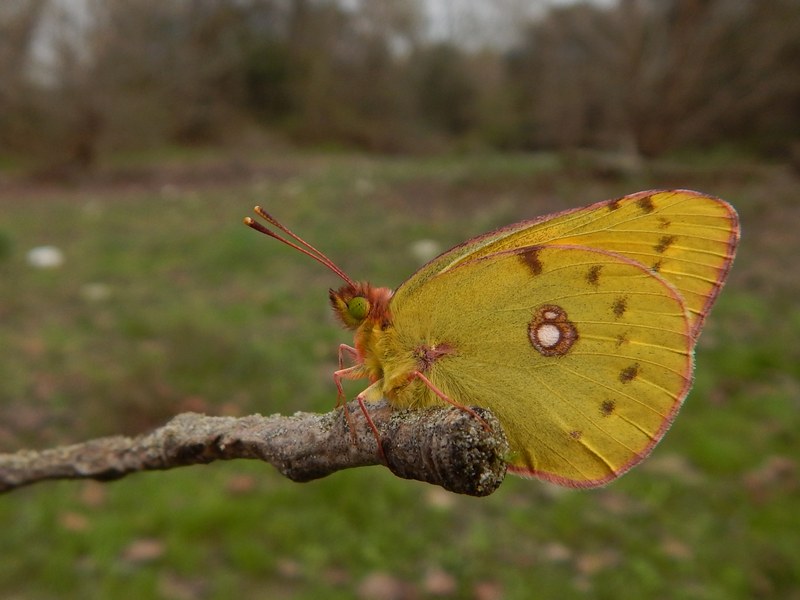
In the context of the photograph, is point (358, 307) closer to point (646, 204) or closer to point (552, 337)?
point (552, 337)

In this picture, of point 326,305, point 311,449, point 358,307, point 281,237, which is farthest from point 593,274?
point 326,305

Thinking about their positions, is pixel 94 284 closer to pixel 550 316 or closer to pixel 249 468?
pixel 249 468

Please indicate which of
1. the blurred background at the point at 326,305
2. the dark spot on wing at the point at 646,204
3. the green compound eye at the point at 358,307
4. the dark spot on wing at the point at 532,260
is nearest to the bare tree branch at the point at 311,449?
the green compound eye at the point at 358,307

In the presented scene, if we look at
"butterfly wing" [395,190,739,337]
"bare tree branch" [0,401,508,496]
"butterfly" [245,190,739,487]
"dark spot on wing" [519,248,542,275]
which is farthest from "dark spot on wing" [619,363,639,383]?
"bare tree branch" [0,401,508,496]

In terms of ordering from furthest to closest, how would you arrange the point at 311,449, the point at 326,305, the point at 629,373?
the point at 326,305
the point at 629,373
the point at 311,449

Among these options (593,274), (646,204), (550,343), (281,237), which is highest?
(281,237)

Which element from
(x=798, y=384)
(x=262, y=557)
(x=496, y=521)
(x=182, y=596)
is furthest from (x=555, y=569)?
(x=798, y=384)

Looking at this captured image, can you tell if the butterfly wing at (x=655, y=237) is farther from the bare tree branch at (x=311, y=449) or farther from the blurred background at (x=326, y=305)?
the blurred background at (x=326, y=305)
